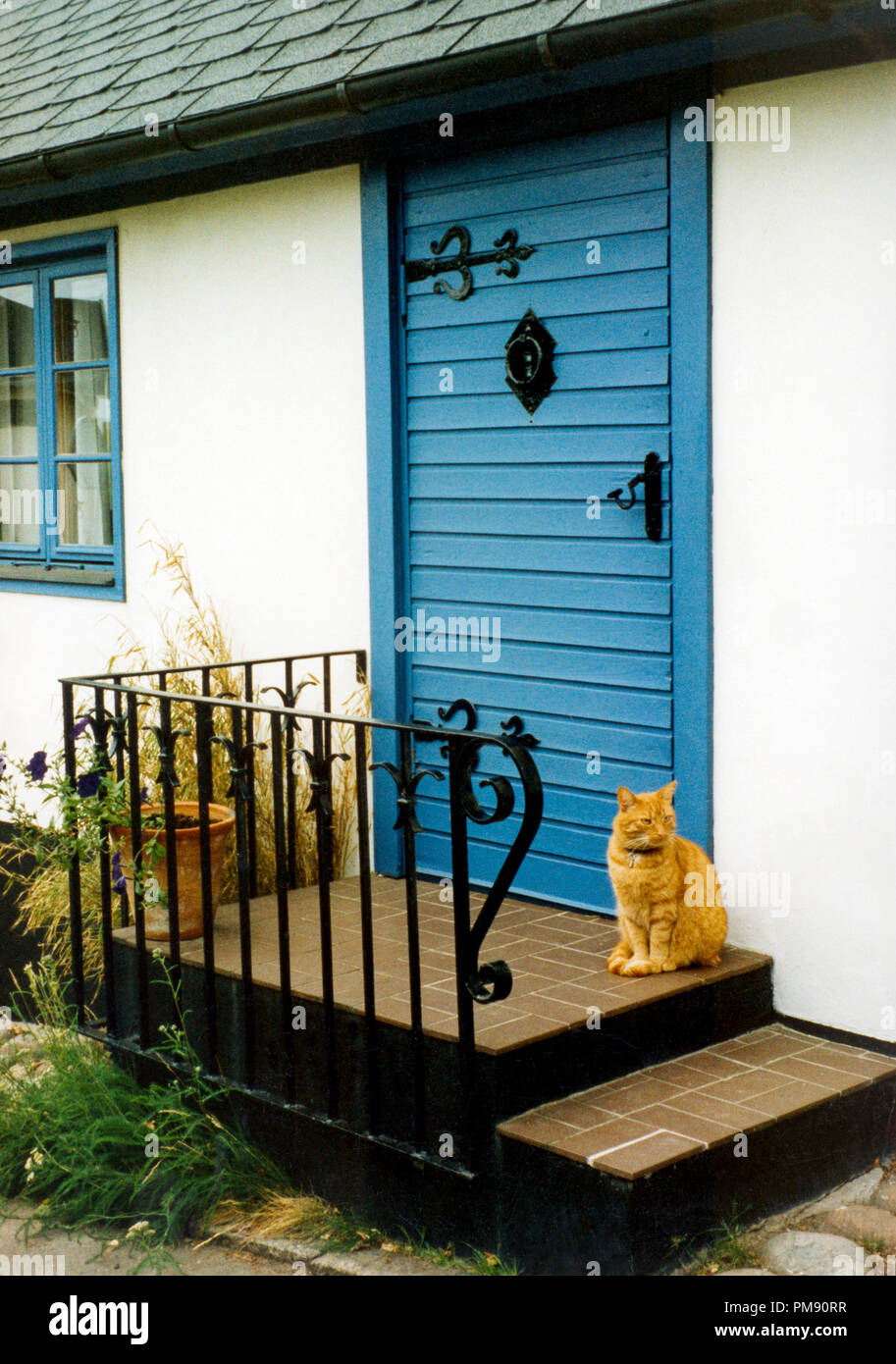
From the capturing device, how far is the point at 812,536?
169 inches

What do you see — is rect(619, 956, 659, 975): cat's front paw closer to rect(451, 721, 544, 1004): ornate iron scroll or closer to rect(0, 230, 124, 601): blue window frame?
rect(451, 721, 544, 1004): ornate iron scroll

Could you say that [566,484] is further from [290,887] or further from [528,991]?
[290,887]

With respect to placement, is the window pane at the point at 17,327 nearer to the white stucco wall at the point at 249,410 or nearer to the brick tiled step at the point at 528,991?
the white stucco wall at the point at 249,410

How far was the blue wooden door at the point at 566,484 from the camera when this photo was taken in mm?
4617

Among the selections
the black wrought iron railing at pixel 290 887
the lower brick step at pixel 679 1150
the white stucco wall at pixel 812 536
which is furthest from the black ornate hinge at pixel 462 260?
the lower brick step at pixel 679 1150

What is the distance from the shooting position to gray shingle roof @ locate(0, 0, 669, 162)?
184 inches

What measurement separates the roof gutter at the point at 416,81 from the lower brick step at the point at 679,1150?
2.83 metres

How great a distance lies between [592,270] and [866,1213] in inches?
117

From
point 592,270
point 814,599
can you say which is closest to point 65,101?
point 592,270

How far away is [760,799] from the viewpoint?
14.8 feet
